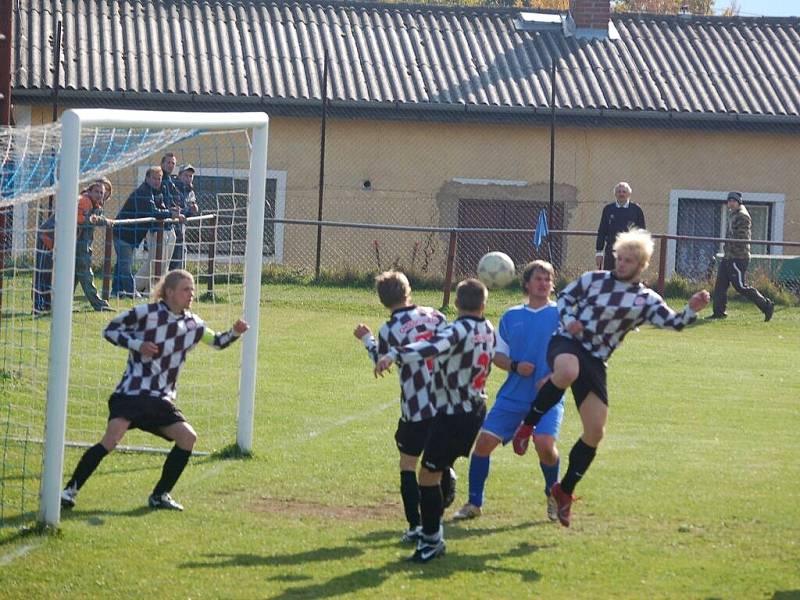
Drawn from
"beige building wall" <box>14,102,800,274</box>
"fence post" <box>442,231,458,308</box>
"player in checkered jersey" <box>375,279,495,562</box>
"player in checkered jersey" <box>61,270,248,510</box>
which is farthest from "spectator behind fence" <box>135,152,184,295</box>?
"player in checkered jersey" <box>375,279,495,562</box>

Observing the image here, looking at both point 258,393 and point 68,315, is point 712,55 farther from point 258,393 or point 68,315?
point 68,315

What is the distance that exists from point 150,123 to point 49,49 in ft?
55.5

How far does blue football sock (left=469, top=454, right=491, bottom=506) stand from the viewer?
8.12m

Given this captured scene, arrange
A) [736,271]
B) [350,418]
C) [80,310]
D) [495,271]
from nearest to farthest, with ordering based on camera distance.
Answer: [495,271] → [350,418] → [80,310] → [736,271]

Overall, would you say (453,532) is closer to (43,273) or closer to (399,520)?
(399,520)

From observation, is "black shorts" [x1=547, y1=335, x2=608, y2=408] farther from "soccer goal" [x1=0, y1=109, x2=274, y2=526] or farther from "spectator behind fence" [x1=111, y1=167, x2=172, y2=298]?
"spectator behind fence" [x1=111, y1=167, x2=172, y2=298]

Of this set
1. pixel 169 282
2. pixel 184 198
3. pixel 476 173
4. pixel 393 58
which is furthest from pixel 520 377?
pixel 393 58

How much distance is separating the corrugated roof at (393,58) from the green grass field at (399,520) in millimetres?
11947

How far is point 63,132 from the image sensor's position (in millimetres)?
7348

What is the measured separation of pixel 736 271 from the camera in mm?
19125

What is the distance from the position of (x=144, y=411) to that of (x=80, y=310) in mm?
7416

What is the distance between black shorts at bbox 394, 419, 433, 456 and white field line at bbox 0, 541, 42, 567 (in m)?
1.97

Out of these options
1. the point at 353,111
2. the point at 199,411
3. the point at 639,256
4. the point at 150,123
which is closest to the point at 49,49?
the point at 353,111

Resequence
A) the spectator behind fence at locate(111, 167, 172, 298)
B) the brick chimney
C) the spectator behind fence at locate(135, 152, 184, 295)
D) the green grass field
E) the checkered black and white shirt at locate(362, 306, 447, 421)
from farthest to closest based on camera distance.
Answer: the brick chimney, the spectator behind fence at locate(111, 167, 172, 298), the spectator behind fence at locate(135, 152, 184, 295), the checkered black and white shirt at locate(362, 306, 447, 421), the green grass field
